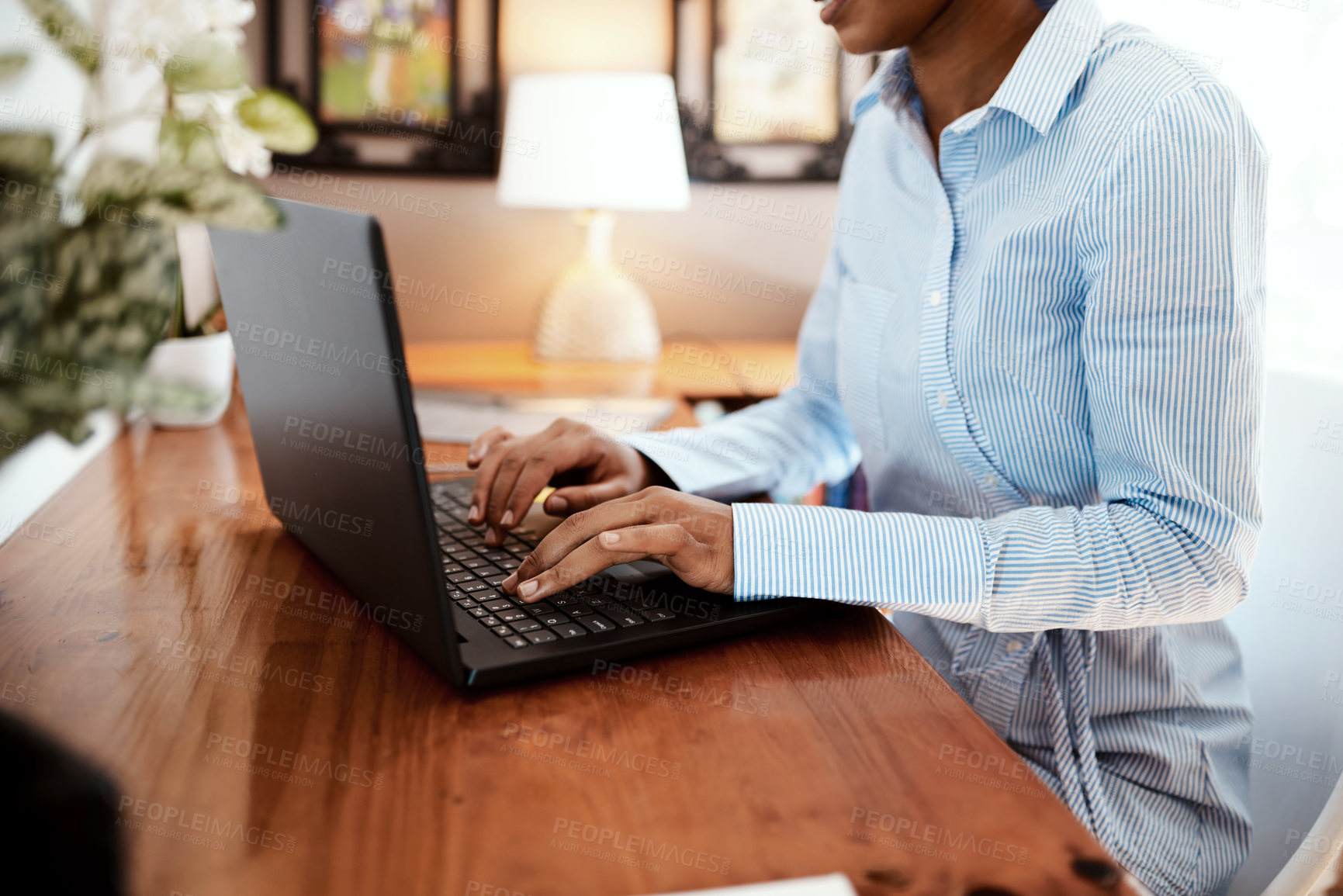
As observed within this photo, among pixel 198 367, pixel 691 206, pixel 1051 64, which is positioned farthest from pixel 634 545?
pixel 691 206

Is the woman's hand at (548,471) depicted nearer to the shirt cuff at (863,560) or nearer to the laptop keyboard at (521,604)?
the laptop keyboard at (521,604)

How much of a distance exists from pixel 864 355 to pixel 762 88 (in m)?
1.20

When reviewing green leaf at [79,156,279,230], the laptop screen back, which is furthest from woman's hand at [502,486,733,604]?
green leaf at [79,156,279,230]

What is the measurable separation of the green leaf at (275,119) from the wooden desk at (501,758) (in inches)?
12.5

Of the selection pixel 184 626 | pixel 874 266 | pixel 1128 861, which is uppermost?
pixel 874 266

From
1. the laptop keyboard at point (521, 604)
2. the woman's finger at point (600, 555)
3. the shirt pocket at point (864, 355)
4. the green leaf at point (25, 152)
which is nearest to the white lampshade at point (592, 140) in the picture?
the shirt pocket at point (864, 355)

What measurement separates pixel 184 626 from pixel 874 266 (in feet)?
2.54

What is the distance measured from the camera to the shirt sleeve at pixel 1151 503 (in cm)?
69

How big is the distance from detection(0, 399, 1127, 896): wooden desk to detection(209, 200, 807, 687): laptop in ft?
0.08

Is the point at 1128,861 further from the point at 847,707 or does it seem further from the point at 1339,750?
the point at 847,707

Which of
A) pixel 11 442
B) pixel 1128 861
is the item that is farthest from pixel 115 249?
pixel 1128 861

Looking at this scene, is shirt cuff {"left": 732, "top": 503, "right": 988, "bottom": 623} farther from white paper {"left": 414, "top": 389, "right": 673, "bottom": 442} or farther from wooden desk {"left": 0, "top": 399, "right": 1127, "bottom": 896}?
white paper {"left": 414, "top": 389, "right": 673, "bottom": 442}

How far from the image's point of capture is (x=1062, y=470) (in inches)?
33.5

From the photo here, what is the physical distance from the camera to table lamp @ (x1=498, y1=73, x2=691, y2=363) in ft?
5.57
